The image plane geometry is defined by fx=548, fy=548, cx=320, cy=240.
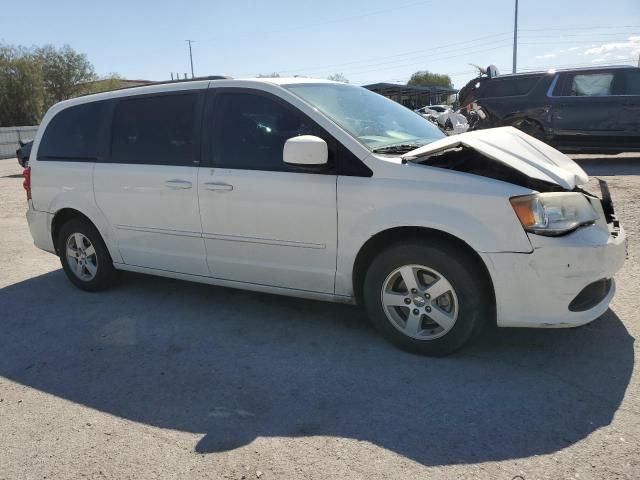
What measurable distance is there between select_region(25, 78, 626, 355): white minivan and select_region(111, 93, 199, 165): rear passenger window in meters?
0.01

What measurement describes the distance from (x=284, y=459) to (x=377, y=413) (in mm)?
578

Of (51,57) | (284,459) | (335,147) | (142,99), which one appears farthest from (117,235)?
(51,57)

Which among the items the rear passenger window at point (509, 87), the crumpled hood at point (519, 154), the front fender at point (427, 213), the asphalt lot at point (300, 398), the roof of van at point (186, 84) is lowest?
the asphalt lot at point (300, 398)

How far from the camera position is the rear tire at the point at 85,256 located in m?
4.97

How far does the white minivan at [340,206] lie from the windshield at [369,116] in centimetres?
2

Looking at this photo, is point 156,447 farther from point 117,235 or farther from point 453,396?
point 117,235

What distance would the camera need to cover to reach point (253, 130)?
156 inches

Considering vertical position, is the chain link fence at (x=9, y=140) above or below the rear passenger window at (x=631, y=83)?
below

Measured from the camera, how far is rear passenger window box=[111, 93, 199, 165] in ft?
13.9

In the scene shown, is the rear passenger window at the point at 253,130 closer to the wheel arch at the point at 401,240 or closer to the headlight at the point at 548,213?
the wheel arch at the point at 401,240

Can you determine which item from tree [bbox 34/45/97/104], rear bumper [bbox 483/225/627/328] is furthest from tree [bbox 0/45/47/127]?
rear bumper [bbox 483/225/627/328]

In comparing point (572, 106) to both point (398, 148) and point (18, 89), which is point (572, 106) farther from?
point (18, 89)

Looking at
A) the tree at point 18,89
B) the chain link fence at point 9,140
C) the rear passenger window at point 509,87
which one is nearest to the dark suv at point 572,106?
the rear passenger window at point 509,87

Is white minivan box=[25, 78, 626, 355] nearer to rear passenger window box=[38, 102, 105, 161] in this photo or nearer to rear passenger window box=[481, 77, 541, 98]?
rear passenger window box=[38, 102, 105, 161]
